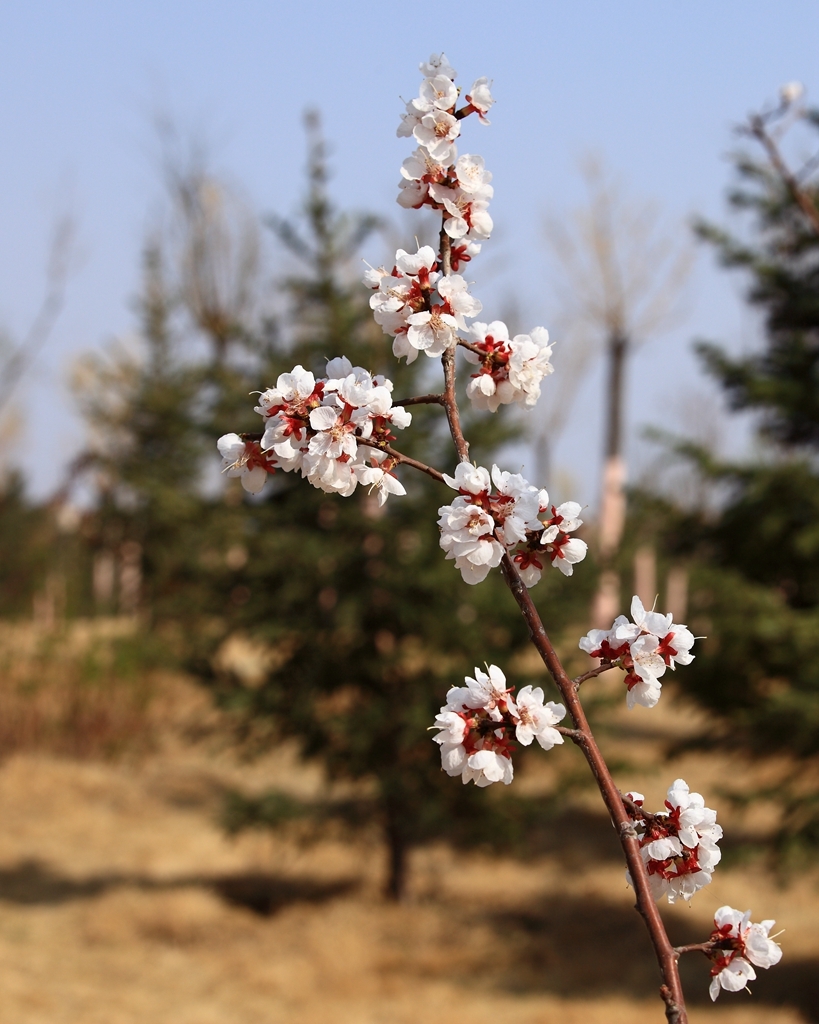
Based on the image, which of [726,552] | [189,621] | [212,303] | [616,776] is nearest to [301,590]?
[189,621]

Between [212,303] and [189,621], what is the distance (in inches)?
470

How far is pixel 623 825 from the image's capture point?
102cm

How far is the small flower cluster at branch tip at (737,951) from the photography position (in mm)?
1070

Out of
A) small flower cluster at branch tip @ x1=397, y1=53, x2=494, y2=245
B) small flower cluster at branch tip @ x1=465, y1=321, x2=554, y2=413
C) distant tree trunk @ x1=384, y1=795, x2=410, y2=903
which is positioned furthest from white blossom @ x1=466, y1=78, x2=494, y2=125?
distant tree trunk @ x1=384, y1=795, x2=410, y2=903

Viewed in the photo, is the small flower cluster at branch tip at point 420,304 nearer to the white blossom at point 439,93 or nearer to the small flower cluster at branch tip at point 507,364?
the small flower cluster at branch tip at point 507,364

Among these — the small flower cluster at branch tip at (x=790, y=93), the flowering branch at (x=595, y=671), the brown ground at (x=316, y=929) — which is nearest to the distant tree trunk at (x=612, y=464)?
the brown ground at (x=316, y=929)

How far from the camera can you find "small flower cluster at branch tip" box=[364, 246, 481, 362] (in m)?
1.17

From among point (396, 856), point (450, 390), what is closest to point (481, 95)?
point (450, 390)

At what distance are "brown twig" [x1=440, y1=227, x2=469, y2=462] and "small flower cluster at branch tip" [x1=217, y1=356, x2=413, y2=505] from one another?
6 cm

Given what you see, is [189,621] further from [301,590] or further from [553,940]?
[553,940]

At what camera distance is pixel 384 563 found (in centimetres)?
625

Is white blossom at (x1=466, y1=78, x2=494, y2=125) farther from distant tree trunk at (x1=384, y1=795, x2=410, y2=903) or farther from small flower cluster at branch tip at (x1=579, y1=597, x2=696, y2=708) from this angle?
distant tree trunk at (x1=384, y1=795, x2=410, y2=903)

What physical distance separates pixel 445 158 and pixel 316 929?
5825 millimetres

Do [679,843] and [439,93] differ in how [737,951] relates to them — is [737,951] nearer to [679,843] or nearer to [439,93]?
[679,843]
